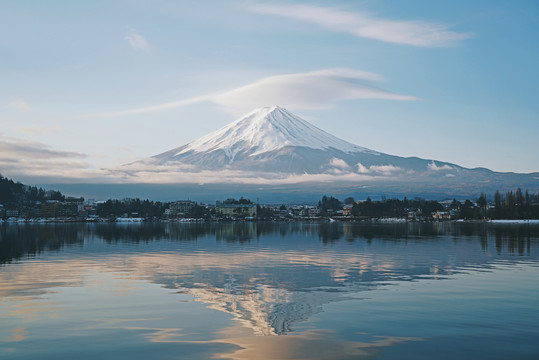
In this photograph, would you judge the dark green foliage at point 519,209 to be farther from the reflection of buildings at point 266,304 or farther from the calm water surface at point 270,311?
the reflection of buildings at point 266,304

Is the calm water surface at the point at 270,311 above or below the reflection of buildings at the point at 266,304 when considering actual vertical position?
below

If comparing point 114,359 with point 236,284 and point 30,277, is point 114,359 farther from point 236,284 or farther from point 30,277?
point 30,277

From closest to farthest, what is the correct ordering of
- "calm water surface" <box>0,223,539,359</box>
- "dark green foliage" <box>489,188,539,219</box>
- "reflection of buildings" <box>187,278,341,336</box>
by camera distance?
1. "calm water surface" <box>0,223,539,359</box>
2. "reflection of buildings" <box>187,278,341,336</box>
3. "dark green foliage" <box>489,188,539,219</box>

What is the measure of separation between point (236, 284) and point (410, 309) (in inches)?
400

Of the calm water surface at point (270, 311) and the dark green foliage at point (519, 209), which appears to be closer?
the calm water surface at point (270, 311)

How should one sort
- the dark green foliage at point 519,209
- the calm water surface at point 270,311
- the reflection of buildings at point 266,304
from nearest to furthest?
the calm water surface at point 270,311, the reflection of buildings at point 266,304, the dark green foliage at point 519,209

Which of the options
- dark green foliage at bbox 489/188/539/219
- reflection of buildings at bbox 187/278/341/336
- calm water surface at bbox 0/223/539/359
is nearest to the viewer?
calm water surface at bbox 0/223/539/359

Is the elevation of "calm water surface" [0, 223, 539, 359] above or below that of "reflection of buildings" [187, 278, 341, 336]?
below

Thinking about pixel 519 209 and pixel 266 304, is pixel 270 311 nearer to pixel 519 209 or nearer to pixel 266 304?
pixel 266 304

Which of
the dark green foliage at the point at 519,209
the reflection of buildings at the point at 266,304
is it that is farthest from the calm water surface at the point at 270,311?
the dark green foliage at the point at 519,209

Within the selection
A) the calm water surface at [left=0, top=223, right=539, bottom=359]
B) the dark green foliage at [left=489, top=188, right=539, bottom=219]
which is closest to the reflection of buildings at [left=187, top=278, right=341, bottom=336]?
the calm water surface at [left=0, top=223, right=539, bottom=359]

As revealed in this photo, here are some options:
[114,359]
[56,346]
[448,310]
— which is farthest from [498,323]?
[56,346]

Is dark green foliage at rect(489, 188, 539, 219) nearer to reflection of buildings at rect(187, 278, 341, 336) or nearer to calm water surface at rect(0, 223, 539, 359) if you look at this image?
calm water surface at rect(0, 223, 539, 359)

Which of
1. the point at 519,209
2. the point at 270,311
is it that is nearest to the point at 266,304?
the point at 270,311
